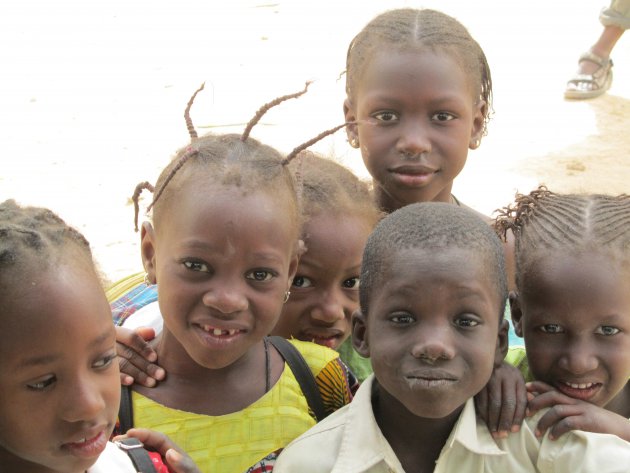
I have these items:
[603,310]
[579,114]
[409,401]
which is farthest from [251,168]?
[579,114]

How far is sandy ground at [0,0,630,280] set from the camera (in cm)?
604

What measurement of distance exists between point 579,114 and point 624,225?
4.84 meters

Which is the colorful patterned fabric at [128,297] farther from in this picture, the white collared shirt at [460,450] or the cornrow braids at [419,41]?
the cornrow braids at [419,41]

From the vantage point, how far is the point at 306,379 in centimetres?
261

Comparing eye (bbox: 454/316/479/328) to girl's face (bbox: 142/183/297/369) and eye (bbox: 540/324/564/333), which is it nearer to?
eye (bbox: 540/324/564/333)

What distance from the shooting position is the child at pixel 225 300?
2.42m

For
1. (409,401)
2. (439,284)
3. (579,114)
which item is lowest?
(579,114)

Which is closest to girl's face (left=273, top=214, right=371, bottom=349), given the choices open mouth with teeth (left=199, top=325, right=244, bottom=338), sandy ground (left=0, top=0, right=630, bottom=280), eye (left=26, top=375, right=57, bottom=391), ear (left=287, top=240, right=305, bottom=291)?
ear (left=287, top=240, right=305, bottom=291)

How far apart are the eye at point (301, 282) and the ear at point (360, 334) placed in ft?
1.58

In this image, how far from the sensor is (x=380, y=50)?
348 centimetres

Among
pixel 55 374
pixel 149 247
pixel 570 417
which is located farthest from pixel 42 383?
pixel 570 417

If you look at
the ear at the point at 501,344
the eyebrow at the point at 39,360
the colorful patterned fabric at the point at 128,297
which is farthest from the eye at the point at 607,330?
the colorful patterned fabric at the point at 128,297

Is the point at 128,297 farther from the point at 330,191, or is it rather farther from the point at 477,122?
the point at 477,122

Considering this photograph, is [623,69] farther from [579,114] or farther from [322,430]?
[322,430]
